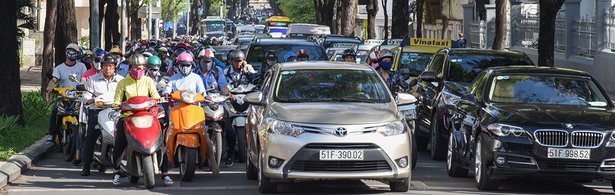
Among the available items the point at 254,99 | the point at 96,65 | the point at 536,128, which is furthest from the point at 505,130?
the point at 96,65

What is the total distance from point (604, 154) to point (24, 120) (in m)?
11.6

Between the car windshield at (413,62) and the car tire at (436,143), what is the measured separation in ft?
15.5

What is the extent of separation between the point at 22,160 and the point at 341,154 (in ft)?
17.8

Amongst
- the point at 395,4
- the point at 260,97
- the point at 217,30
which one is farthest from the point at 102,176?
the point at 217,30

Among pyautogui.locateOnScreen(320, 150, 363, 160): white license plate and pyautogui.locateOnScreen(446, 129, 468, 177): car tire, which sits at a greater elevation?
pyautogui.locateOnScreen(320, 150, 363, 160): white license plate

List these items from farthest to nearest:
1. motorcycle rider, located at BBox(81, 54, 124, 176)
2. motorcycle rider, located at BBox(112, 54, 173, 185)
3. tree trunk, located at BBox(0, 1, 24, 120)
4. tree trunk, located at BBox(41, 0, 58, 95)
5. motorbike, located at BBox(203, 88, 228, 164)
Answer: tree trunk, located at BBox(41, 0, 58, 95)
tree trunk, located at BBox(0, 1, 24, 120)
motorcycle rider, located at BBox(81, 54, 124, 176)
motorbike, located at BBox(203, 88, 228, 164)
motorcycle rider, located at BBox(112, 54, 173, 185)

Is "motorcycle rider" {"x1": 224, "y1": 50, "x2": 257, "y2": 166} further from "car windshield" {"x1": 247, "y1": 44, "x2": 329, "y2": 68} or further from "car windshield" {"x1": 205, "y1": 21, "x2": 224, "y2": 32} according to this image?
"car windshield" {"x1": 205, "y1": 21, "x2": 224, "y2": 32}

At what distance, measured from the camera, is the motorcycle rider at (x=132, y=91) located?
14.3m

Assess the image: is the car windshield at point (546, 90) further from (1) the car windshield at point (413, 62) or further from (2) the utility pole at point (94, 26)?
(2) the utility pole at point (94, 26)

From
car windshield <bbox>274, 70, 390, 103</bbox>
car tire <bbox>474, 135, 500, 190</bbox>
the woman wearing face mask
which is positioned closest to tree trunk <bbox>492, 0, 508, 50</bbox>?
the woman wearing face mask

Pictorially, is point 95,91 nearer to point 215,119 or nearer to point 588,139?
point 215,119

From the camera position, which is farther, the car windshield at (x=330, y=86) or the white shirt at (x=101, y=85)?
the white shirt at (x=101, y=85)

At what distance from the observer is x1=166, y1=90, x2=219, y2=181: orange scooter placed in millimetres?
14430

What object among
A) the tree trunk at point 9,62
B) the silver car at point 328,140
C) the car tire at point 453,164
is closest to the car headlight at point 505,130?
the silver car at point 328,140
